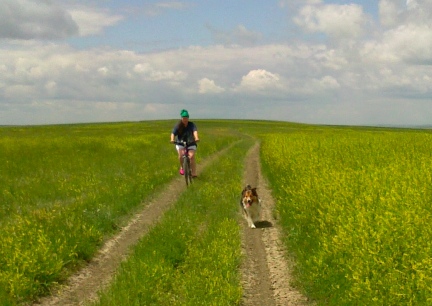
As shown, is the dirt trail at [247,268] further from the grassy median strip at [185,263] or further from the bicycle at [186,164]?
the bicycle at [186,164]

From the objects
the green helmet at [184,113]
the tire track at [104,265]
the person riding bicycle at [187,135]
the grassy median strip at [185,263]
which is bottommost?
the tire track at [104,265]

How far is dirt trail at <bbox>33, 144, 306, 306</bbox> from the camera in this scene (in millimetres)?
6488

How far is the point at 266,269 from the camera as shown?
300 inches

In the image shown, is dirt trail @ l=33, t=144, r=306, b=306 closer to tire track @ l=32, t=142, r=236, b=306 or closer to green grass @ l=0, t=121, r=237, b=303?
Answer: tire track @ l=32, t=142, r=236, b=306

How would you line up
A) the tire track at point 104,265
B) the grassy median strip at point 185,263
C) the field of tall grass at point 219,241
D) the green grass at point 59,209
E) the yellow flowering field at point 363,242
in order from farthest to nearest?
the green grass at point 59,209, the tire track at point 104,265, the grassy median strip at point 185,263, the field of tall grass at point 219,241, the yellow flowering field at point 363,242

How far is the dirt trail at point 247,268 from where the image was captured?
255 inches

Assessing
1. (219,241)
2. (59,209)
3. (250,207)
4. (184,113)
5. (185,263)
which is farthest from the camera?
(184,113)

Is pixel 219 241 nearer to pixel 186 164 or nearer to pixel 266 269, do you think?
pixel 266 269

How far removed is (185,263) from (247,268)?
1.08 m

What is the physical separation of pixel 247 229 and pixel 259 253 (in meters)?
1.78

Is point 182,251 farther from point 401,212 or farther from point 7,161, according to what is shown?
point 7,161

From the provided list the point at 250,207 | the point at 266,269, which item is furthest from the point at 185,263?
the point at 250,207

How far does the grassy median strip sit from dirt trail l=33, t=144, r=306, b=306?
10.7 inches

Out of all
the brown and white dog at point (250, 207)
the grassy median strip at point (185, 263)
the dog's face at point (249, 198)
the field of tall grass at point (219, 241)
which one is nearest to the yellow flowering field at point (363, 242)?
the field of tall grass at point (219, 241)
